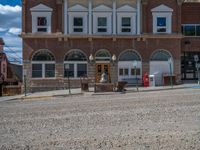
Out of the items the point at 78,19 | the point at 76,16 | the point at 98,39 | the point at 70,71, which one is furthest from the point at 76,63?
the point at 76,16

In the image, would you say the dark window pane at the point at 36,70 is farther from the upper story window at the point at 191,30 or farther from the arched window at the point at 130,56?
the upper story window at the point at 191,30

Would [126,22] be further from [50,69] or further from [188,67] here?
[188,67]

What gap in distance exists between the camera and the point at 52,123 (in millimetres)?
15055

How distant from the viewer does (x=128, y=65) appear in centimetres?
4769

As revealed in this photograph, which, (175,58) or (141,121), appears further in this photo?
(175,58)

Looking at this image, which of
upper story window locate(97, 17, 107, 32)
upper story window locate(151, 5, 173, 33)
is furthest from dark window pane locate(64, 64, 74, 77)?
upper story window locate(151, 5, 173, 33)

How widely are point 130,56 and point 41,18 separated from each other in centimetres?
1021

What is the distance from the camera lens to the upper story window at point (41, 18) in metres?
46.9

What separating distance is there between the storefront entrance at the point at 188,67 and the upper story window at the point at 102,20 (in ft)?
32.8

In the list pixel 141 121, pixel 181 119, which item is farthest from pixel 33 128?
pixel 181 119

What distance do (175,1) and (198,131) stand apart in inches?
1483

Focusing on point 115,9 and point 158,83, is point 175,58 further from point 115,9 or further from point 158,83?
point 115,9

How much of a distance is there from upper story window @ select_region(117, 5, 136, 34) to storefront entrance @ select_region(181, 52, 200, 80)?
7.77 meters

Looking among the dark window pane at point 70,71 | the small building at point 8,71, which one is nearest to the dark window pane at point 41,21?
the dark window pane at point 70,71
